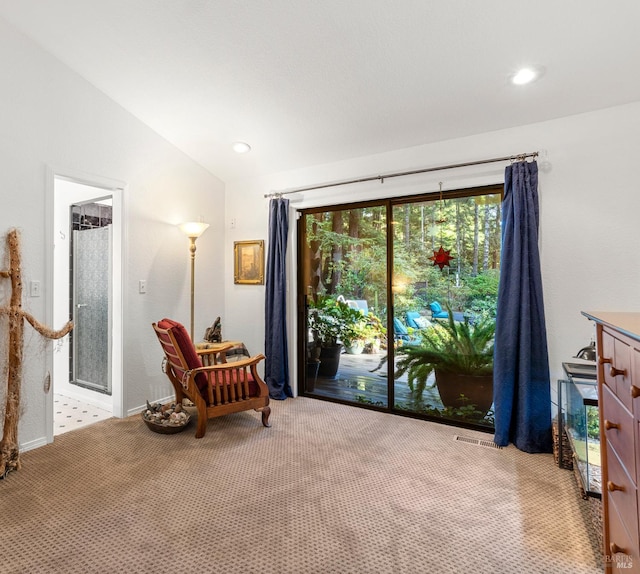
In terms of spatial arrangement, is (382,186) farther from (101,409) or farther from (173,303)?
(101,409)

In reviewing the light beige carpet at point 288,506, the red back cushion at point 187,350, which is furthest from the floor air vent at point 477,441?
the red back cushion at point 187,350

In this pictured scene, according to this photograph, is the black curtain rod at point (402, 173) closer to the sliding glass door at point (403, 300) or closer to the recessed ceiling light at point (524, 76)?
the sliding glass door at point (403, 300)

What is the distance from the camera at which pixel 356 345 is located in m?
3.67

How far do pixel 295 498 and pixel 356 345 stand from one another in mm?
1804

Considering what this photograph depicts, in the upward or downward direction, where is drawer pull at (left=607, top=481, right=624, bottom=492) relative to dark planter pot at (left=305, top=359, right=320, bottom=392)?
upward

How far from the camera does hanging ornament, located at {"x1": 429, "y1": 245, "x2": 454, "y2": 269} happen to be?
3.10m

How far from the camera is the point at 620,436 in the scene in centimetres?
126

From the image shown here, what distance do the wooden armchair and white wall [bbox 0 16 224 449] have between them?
66 centimetres

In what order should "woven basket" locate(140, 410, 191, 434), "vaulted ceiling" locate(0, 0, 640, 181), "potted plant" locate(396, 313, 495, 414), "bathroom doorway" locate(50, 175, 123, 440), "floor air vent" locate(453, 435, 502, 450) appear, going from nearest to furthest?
1. "vaulted ceiling" locate(0, 0, 640, 181)
2. "floor air vent" locate(453, 435, 502, 450)
3. "woven basket" locate(140, 410, 191, 434)
4. "potted plant" locate(396, 313, 495, 414)
5. "bathroom doorway" locate(50, 175, 123, 440)

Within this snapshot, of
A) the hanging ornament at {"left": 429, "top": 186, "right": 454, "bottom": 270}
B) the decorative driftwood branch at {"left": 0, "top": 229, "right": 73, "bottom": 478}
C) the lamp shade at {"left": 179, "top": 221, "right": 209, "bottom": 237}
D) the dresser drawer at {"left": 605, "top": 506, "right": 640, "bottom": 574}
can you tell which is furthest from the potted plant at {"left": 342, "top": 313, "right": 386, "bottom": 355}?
the decorative driftwood branch at {"left": 0, "top": 229, "right": 73, "bottom": 478}

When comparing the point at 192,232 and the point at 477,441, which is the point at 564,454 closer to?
the point at 477,441

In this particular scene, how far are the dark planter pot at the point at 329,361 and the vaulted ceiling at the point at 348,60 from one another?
6.58 ft

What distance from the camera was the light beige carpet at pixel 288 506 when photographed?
159cm

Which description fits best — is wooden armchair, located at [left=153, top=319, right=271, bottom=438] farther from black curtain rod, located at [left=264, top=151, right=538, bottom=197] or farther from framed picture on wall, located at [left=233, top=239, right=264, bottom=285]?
black curtain rod, located at [left=264, top=151, right=538, bottom=197]
